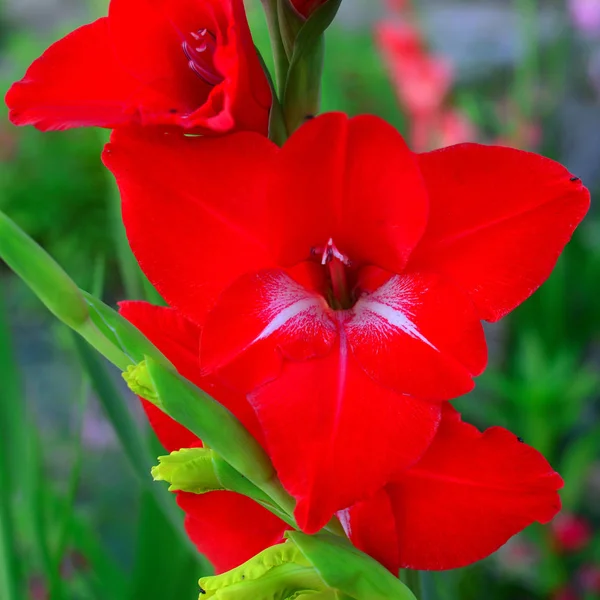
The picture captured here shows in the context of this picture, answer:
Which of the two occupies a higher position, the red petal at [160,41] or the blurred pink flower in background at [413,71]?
the red petal at [160,41]

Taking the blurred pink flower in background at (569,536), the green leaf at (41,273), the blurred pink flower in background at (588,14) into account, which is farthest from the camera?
the blurred pink flower in background at (588,14)

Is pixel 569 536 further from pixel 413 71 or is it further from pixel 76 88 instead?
pixel 413 71

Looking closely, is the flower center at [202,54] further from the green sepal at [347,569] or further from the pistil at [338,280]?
the green sepal at [347,569]

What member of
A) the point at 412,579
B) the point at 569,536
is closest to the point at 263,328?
the point at 412,579

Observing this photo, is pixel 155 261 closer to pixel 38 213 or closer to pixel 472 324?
pixel 472 324

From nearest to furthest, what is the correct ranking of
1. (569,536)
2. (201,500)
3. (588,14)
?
(201,500) < (569,536) < (588,14)

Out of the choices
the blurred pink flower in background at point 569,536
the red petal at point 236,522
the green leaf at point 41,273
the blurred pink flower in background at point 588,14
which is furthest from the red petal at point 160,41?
the blurred pink flower in background at point 588,14

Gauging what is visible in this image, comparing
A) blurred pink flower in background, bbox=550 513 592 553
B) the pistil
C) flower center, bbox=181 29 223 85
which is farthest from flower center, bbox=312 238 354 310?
blurred pink flower in background, bbox=550 513 592 553
